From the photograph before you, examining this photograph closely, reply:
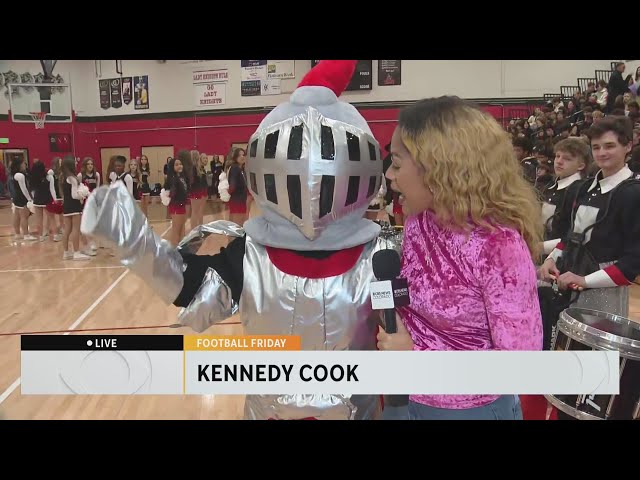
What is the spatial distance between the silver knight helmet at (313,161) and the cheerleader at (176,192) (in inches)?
36.4

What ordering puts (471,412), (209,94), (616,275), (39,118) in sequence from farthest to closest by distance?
1. (39,118)
2. (209,94)
3. (616,275)
4. (471,412)

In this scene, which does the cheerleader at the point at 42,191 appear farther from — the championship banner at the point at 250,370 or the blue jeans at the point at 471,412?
the blue jeans at the point at 471,412

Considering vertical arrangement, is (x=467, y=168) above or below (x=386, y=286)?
above

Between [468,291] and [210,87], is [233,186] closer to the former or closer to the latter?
[210,87]

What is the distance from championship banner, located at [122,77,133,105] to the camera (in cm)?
172

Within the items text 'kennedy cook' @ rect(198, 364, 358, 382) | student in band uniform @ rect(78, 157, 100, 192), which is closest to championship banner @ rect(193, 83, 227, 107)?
student in band uniform @ rect(78, 157, 100, 192)

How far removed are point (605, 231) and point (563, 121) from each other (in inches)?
54.6

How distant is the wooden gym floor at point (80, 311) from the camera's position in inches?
80.2

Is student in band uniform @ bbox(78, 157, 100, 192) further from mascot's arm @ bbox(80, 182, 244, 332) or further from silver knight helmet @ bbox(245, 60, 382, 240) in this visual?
silver knight helmet @ bbox(245, 60, 382, 240)

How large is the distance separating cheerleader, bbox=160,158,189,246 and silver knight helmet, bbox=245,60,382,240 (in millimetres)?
925

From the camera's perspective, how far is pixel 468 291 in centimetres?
97

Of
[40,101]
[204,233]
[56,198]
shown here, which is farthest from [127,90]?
[56,198]
